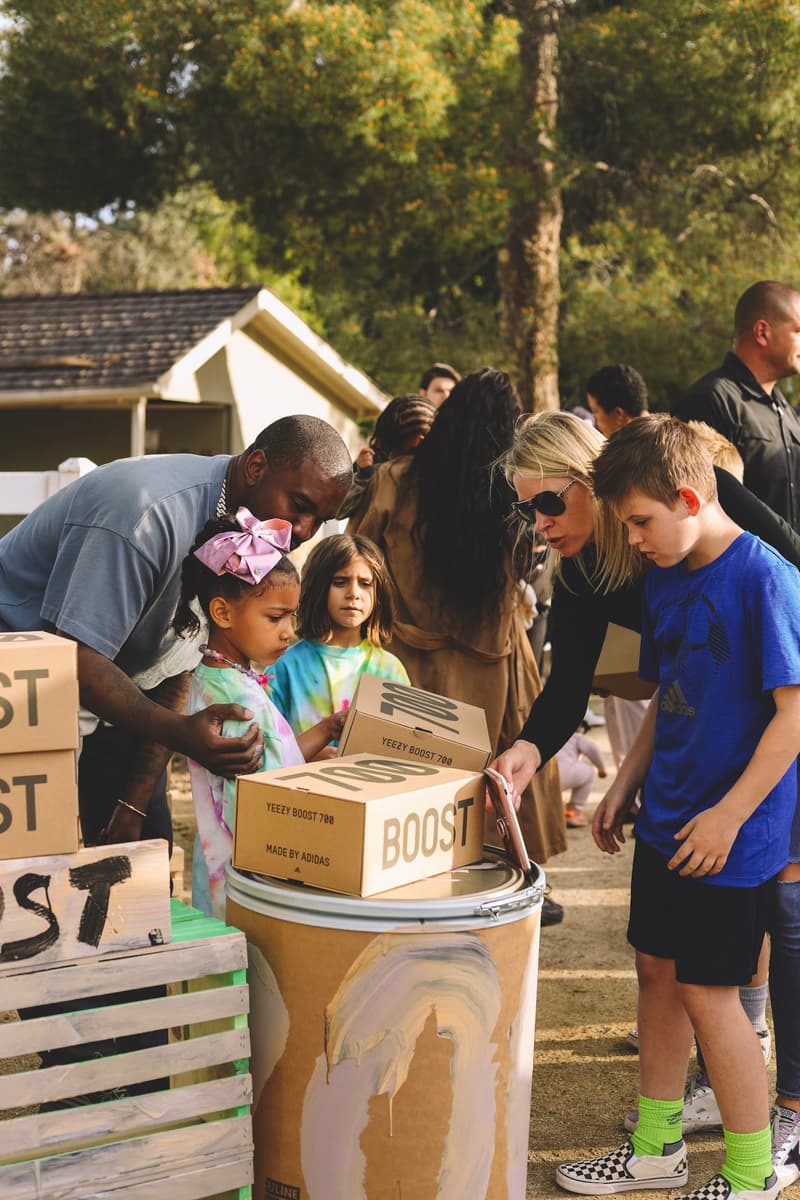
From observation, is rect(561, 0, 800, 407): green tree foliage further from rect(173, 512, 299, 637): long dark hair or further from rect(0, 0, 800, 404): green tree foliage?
rect(173, 512, 299, 637): long dark hair

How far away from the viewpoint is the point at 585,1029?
411cm

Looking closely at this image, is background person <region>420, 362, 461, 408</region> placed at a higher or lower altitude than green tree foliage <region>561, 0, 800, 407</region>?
lower

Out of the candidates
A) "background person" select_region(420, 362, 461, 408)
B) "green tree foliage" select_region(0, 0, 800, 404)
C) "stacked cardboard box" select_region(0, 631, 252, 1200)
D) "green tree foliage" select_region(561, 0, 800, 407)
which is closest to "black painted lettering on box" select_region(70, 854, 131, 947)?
"stacked cardboard box" select_region(0, 631, 252, 1200)

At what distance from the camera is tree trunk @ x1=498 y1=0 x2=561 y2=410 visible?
46.5 ft

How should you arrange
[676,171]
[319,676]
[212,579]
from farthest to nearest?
[676,171] → [319,676] → [212,579]

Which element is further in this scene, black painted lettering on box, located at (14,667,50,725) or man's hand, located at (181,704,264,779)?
man's hand, located at (181,704,264,779)

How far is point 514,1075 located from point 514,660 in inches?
83.8

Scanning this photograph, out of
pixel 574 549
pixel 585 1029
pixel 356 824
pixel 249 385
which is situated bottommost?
pixel 585 1029

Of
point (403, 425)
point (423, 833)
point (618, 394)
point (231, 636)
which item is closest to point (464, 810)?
point (423, 833)

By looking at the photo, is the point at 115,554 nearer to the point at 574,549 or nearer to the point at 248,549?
the point at 248,549

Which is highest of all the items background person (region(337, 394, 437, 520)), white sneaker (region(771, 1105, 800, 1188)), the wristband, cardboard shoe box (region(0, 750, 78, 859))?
background person (region(337, 394, 437, 520))

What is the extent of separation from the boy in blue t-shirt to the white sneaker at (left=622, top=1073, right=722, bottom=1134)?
549mm

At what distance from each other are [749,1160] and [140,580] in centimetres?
187

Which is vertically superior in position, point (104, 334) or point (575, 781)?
point (104, 334)
